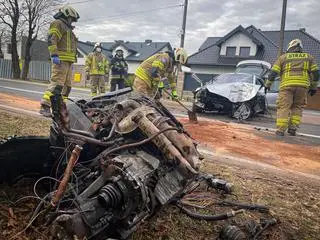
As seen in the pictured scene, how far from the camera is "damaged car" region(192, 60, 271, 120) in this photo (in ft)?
36.0

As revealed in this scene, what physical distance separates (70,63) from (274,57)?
82.9ft

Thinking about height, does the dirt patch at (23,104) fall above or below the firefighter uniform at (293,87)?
below

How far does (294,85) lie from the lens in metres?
7.93

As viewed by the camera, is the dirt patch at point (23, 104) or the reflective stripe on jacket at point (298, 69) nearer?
the reflective stripe on jacket at point (298, 69)

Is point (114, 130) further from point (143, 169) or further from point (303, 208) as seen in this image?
point (303, 208)

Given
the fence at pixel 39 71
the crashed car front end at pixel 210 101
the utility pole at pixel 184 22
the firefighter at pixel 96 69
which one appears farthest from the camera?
the fence at pixel 39 71

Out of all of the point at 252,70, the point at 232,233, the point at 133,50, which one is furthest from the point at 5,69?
the point at 232,233

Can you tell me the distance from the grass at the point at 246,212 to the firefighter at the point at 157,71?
236cm

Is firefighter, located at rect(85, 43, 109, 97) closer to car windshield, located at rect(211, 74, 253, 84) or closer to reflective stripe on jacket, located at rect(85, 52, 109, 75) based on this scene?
reflective stripe on jacket, located at rect(85, 52, 109, 75)

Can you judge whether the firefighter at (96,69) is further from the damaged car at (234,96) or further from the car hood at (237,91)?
the car hood at (237,91)

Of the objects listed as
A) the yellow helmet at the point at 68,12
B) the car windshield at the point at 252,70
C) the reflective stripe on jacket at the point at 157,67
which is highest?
the yellow helmet at the point at 68,12

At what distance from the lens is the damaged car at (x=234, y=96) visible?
36.0 ft

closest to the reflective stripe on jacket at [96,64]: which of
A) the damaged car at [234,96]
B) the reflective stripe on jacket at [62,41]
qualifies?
the damaged car at [234,96]

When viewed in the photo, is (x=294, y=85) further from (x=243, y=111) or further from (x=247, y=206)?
(x=247, y=206)
